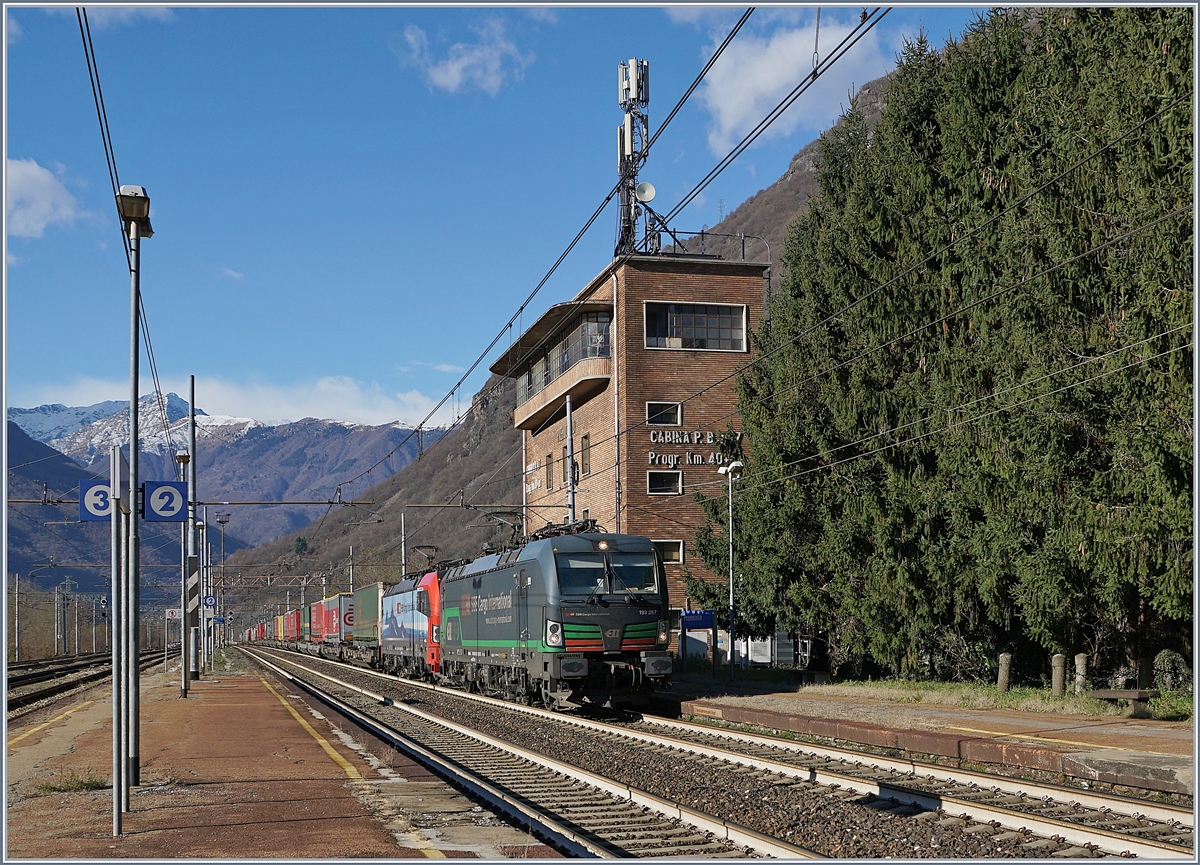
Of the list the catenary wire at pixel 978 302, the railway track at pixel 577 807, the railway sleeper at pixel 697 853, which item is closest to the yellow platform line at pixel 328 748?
the railway track at pixel 577 807

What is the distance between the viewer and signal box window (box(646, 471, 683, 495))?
44281 millimetres

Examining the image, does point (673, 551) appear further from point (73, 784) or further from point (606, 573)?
point (73, 784)

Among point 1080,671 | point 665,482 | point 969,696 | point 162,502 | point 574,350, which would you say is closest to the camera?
point 162,502

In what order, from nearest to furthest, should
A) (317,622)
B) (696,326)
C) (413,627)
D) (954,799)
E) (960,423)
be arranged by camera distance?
1. (954,799)
2. (960,423)
3. (413,627)
4. (696,326)
5. (317,622)

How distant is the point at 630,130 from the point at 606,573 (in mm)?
26873

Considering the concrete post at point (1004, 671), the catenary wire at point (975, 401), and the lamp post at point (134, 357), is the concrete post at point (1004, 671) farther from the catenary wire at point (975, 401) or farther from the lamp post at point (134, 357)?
the lamp post at point (134, 357)

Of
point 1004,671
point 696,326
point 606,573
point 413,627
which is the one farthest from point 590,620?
point 696,326

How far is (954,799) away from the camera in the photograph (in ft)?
35.9

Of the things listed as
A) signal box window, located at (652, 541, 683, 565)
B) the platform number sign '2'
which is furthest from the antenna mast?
the platform number sign '2'

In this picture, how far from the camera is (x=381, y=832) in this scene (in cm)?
996

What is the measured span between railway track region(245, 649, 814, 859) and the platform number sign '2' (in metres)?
4.42

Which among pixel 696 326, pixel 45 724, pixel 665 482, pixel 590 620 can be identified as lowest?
pixel 45 724

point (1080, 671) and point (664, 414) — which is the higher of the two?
point (664, 414)

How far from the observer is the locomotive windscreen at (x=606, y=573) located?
23078 mm
